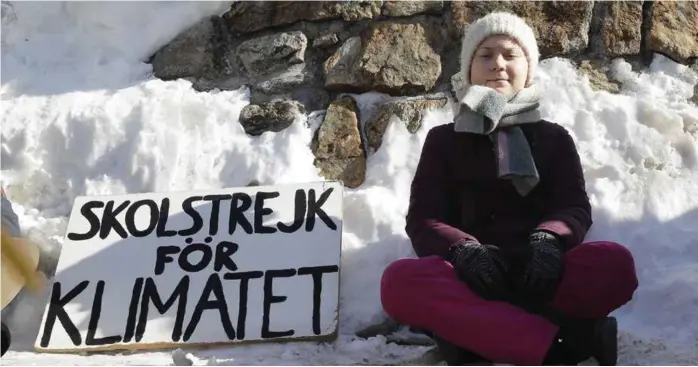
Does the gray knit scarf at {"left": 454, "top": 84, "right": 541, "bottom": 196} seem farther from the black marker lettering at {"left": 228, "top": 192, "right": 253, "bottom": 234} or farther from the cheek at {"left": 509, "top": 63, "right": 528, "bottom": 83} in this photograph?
the black marker lettering at {"left": 228, "top": 192, "right": 253, "bottom": 234}

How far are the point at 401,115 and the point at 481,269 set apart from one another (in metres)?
0.92

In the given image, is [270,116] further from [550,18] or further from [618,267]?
[618,267]

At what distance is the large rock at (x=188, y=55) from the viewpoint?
279 centimetres

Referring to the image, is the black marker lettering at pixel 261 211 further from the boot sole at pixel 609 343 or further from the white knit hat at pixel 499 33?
the boot sole at pixel 609 343

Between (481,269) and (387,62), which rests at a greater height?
(387,62)

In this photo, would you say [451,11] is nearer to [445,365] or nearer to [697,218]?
[697,218]

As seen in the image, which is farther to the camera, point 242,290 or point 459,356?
point 242,290

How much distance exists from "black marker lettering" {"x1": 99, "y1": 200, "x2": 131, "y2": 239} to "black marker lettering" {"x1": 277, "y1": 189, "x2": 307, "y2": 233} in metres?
0.39

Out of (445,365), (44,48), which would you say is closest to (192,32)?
(44,48)

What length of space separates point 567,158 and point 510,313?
0.46m

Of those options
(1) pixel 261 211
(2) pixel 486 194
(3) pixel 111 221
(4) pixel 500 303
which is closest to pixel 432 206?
(2) pixel 486 194

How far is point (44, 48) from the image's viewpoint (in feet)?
9.65

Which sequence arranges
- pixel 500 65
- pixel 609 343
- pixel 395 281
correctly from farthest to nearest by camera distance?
pixel 500 65 < pixel 395 281 < pixel 609 343

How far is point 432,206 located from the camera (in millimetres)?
1982
